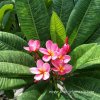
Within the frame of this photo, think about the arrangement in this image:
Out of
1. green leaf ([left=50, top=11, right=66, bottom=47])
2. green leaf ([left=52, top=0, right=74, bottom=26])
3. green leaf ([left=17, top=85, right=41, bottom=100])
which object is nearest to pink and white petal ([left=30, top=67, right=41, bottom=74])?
green leaf ([left=17, top=85, right=41, bottom=100])

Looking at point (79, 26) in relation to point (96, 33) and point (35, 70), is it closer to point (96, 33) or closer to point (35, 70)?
point (96, 33)

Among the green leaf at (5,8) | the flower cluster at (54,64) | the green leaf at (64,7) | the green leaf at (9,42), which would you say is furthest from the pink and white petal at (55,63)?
the green leaf at (5,8)

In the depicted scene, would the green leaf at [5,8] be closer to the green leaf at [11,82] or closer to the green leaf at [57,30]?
the green leaf at [57,30]

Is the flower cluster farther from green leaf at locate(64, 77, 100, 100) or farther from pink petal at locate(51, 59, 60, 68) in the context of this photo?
green leaf at locate(64, 77, 100, 100)

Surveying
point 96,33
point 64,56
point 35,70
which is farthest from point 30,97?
point 96,33

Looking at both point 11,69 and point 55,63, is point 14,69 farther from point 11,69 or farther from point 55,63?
point 55,63

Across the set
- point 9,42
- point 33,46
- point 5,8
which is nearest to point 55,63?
point 33,46

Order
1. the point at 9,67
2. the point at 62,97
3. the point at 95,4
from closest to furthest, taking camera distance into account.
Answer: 1. the point at 9,67
2. the point at 62,97
3. the point at 95,4

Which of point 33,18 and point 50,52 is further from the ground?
point 33,18
